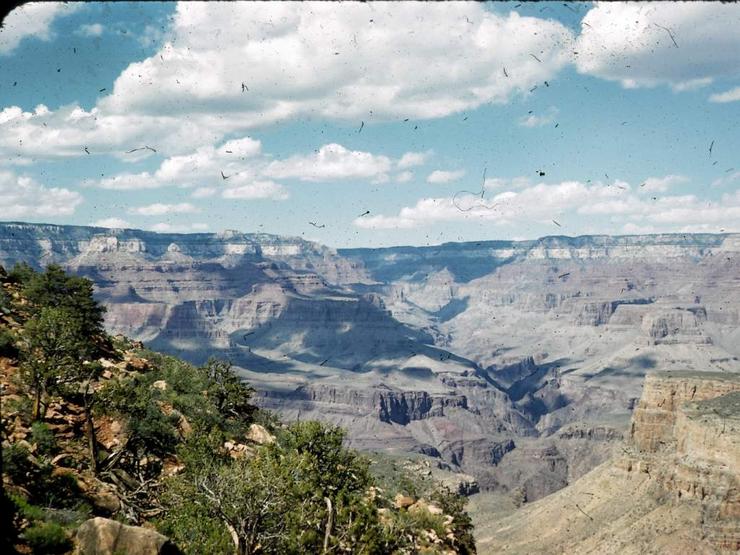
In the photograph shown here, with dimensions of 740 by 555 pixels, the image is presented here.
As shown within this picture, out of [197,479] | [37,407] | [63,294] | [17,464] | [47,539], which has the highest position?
[63,294]

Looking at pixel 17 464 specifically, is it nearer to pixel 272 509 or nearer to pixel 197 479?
pixel 197 479

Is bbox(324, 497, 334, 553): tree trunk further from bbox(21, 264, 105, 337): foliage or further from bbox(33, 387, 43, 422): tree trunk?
bbox(21, 264, 105, 337): foliage

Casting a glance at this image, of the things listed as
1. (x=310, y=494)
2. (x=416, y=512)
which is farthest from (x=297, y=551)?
(x=416, y=512)

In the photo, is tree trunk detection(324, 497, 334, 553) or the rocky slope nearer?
tree trunk detection(324, 497, 334, 553)

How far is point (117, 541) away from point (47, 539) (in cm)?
226

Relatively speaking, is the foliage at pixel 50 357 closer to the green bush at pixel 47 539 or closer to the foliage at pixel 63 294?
the green bush at pixel 47 539

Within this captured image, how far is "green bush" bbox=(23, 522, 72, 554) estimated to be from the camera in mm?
18562

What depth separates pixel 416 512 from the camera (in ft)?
141

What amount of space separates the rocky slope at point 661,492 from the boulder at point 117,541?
2899 inches

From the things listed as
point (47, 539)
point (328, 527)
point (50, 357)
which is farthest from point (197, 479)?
point (50, 357)

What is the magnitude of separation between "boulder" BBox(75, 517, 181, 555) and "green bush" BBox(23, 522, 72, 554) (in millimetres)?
464

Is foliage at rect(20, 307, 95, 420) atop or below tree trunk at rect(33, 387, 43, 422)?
atop

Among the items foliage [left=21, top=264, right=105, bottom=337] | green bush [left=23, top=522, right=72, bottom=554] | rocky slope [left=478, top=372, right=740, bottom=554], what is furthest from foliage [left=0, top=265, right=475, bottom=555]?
rocky slope [left=478, top=372, right=740, bottom=554]

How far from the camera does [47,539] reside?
61.7ft
